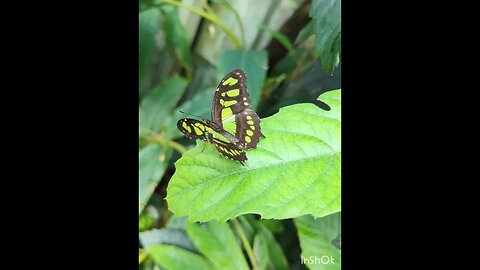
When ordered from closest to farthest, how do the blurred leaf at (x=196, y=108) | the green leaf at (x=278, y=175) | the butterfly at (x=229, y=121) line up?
1. the green leaf at (x=278, y=175)
2. the butterfly at (x=229, y=121)
3. the blurred leaf at (x=196, y=108)

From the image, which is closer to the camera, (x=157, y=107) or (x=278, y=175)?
(x=278, y=175)

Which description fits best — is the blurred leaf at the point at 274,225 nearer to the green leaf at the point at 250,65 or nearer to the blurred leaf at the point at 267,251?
the blurred leaf at the point at 267,251

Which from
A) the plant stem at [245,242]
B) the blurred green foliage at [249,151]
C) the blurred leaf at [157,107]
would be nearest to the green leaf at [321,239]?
the blurred green foliage at [249,151]

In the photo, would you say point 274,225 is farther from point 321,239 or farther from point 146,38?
point 146,38

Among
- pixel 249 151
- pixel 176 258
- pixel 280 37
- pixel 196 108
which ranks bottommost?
pixel 176 258

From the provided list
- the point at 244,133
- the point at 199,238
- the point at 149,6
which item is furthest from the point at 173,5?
the point at 199,238

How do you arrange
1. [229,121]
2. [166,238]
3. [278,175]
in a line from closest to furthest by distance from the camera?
1. [278,175]
2. [229,121]
3. [166,238]

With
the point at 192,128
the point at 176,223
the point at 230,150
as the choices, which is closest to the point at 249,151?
the point at 230,150
